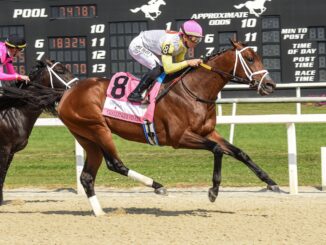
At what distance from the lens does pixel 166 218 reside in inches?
251

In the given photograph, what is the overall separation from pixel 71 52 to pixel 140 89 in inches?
395

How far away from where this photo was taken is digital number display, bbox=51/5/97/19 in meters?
16.6

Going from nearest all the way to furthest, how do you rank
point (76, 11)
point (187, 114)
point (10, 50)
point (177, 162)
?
point (187, 114), point (10, 50), point (177, 162), point (76, 11)

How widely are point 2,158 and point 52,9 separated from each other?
9.67 metres

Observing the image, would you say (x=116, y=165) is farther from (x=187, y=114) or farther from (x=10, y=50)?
(x=10, y=50)

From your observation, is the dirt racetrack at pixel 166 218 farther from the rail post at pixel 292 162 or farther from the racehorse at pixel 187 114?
the racehorse at pixel 187 114

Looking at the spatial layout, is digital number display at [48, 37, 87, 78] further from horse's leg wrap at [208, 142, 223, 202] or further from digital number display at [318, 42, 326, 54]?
horse's leg wrap at [208, 142, 223, 202]

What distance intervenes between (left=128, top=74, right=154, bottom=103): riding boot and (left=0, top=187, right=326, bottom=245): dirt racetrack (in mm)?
936

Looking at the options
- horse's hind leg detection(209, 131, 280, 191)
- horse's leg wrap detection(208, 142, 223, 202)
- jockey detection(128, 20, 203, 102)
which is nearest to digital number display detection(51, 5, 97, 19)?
jockey detection(128, 20, 203, 102)

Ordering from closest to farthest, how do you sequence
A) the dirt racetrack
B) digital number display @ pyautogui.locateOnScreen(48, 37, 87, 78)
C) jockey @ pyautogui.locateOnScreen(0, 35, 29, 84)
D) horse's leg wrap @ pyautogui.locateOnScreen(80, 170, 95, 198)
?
1. the dirt racetrack
2. horse's leg wrap @ pyautogui.locateOnScreen(80, 170, 95, 198)
3. jockey @ pyautogui.locateOnScreen(0, 35, 29, 84)
4. digital number display @ pyautogui.locateOnScreen(48, 37, 87, 78)

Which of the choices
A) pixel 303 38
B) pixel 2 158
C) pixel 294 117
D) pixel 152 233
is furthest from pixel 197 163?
pixel 303 38

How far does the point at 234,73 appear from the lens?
6543 mm

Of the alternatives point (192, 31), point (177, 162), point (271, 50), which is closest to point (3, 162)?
point (192, 31)

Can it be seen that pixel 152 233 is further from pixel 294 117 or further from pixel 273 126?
pixel 273 126
